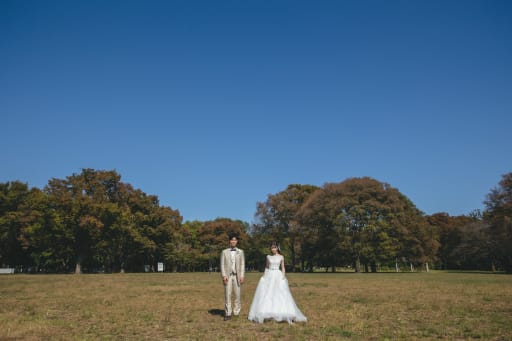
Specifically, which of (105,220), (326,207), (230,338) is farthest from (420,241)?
(230,338)

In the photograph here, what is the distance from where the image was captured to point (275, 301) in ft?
34.3

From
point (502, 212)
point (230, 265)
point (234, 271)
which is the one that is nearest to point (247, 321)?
point (234, 271)

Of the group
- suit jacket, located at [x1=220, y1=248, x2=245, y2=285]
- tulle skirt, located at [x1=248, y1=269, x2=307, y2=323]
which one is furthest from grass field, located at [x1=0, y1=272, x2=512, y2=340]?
suit jacket, located at [x1=220, y1=248, x2=245, y2=285]

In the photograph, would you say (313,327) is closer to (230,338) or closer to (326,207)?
(230,338)

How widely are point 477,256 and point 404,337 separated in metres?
72.8

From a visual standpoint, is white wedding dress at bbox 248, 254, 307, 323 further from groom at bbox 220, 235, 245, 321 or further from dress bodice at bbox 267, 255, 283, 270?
groom at bbox 220, 235, 245, 321

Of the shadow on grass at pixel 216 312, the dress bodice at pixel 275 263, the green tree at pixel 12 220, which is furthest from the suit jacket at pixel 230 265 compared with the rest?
the green tree at pixel 12 220

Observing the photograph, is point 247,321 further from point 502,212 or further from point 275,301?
point 502,212

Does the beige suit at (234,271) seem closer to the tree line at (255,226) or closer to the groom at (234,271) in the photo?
→ the groom at (234,271)

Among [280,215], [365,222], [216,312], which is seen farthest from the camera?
[280,215]

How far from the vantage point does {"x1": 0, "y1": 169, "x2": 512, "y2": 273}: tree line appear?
53.5m

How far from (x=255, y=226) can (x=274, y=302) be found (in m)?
62.4

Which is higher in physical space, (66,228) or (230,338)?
(66,228)

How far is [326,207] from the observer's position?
5791 cm
